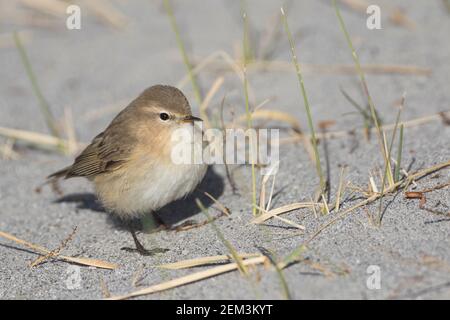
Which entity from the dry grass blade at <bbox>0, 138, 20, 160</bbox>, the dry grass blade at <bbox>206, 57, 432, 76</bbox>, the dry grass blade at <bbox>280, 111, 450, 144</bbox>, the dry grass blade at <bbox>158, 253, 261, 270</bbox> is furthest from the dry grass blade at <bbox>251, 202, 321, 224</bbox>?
the dry grass blade at <bbox>0, 138, 20, 160</bbox>

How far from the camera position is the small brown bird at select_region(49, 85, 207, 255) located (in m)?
4.45

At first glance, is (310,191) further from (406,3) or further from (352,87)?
(406,3)

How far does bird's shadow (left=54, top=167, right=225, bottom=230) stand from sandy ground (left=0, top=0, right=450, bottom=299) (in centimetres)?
2

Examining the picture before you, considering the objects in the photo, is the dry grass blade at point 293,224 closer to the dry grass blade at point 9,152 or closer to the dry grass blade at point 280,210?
the dry grass blade at point 280,210

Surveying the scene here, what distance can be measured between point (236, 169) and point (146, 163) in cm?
108

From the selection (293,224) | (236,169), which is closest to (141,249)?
(293,224)

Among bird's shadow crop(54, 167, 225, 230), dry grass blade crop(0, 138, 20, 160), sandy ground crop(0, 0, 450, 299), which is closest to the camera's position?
sandy ground crop(0, 0, 450, 299)

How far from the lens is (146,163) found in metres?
4.49

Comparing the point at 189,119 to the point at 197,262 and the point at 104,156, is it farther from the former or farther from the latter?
the point at 197,262

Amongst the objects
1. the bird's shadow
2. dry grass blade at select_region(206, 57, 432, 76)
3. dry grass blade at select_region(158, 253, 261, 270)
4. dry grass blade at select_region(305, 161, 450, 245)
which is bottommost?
dry grass blade at select_region(158, 253, 261, 270)

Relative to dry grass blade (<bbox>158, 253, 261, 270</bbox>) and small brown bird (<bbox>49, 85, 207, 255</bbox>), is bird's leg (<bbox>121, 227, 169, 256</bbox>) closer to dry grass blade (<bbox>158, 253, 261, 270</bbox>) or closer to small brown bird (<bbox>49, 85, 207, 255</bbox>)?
small brown bird (<bbox>49, 85, 207, 255</bbox>)

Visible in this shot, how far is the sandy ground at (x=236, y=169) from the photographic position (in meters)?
3.56

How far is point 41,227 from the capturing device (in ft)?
16.9
